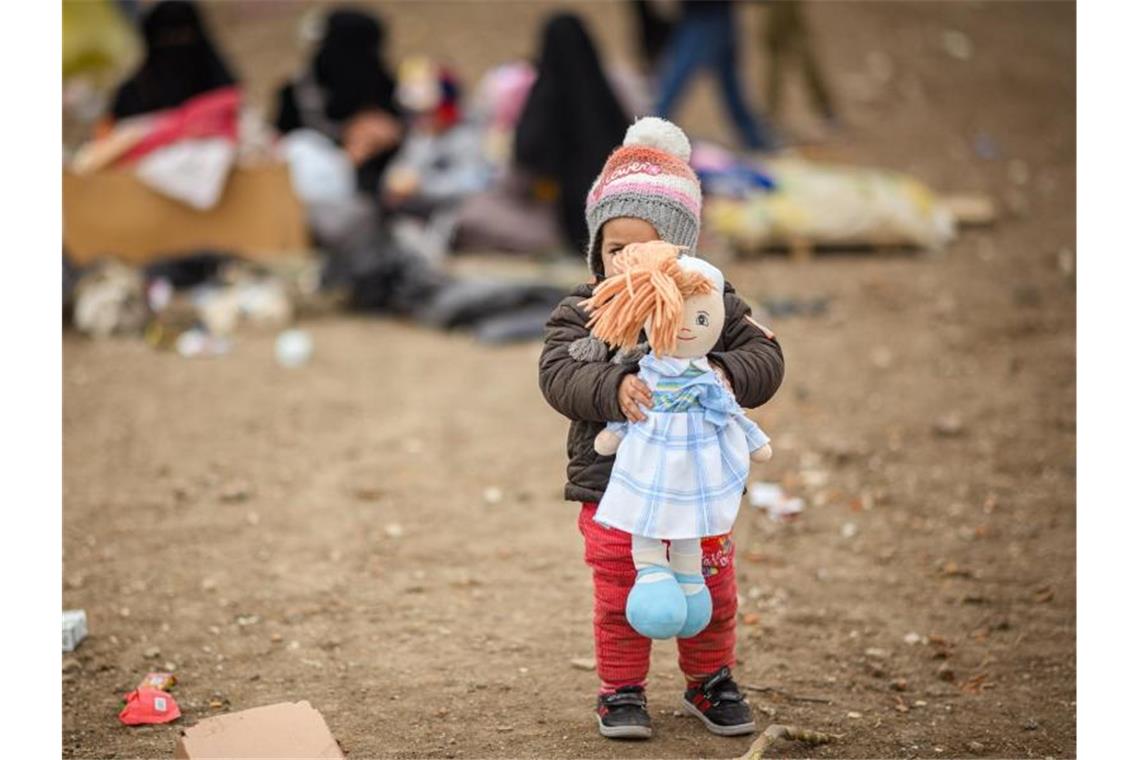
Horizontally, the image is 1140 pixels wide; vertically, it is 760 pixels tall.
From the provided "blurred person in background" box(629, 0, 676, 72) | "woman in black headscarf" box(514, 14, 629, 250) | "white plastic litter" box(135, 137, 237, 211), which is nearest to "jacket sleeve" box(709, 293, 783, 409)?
"woman in black headscarf" box(514, 14, 629, 250)

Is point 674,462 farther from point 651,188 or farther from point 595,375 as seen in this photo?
point 651,188

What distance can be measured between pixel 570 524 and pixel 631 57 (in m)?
10.3

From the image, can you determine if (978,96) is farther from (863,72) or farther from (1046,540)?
(1046,540)

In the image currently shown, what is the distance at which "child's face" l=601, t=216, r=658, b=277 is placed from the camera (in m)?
3.50

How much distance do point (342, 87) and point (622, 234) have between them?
7.64 meters

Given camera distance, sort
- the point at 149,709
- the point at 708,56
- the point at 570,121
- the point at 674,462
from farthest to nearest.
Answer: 1. the point at 708,56
2. the point at 570,121
3. the point at 149,709
4. the point at 674,462

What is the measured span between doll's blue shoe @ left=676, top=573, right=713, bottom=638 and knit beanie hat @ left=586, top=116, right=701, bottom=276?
0.83 m

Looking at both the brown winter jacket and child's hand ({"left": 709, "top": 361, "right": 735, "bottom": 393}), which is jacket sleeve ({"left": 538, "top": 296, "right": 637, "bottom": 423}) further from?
child's hand ({"left": 709, "top": 361, "right": 735, "bottom": 393})

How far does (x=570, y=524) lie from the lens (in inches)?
223

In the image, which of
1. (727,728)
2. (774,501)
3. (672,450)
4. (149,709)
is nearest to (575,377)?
(672,450)

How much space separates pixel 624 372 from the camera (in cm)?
339

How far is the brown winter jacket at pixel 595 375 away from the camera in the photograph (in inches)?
133

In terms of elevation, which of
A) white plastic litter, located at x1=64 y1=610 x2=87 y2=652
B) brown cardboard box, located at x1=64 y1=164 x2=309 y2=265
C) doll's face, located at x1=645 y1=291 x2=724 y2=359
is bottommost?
white plastic litter, located at x1=64 y1=610 x2=87 y2=652

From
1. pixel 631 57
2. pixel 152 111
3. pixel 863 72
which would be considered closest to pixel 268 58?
A: pixel 631 57
